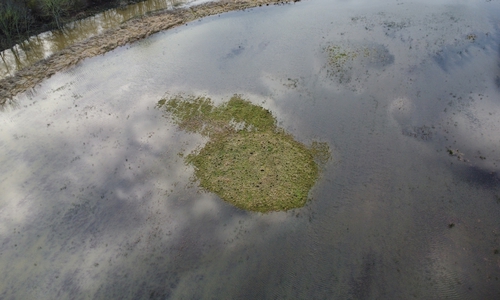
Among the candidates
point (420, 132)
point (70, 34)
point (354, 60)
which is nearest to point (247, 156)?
point (420, 132)

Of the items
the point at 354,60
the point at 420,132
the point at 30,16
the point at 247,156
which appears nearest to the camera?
the point at 247,156

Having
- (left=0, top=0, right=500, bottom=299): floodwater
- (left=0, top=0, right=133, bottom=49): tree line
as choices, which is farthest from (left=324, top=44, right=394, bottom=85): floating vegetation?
(left=0, top=0, right=133, bottom=49): tree line

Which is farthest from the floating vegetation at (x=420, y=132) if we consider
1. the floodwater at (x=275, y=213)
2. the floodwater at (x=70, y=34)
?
the floodwater at (x=70, y=34)

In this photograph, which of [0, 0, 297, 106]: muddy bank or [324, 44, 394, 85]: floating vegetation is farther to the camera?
[0, 0, 297, 106]: muddy bank

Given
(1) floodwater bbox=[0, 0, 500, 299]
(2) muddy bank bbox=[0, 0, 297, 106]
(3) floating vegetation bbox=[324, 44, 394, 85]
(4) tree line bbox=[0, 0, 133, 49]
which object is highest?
(4) tree line bbox=[0, 0, 133, 49]

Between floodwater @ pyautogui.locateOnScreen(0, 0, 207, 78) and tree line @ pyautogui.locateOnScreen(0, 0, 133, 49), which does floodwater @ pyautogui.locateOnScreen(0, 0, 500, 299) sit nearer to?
floodwater @ pyautogui.locateOnScreen(0, 0, 207, 78)

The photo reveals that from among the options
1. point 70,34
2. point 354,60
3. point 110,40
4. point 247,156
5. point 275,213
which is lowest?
point 275,213

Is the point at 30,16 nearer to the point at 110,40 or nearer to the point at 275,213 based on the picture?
the point at 110,40

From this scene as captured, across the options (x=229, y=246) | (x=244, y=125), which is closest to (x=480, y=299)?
(x=229, y=246)
